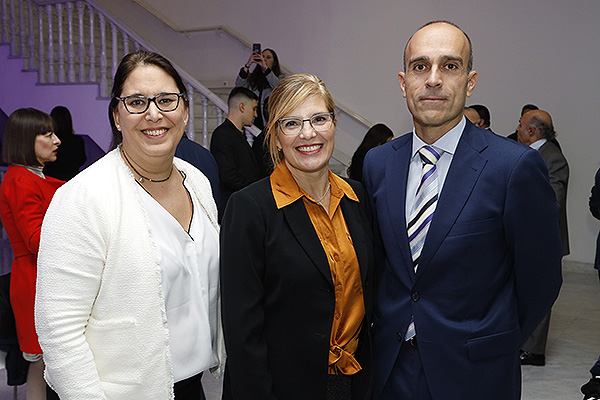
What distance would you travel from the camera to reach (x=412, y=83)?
1803 millimetres

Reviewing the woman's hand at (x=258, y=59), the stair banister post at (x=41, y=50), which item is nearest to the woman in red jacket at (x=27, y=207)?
the woman's hand at (x=258, y=59)

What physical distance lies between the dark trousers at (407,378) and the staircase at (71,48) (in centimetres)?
492

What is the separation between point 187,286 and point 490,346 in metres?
0.91

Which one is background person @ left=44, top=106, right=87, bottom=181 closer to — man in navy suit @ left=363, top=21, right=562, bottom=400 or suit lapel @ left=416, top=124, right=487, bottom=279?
man in navy suit @ left=363, top=21, right=562, bottom=400

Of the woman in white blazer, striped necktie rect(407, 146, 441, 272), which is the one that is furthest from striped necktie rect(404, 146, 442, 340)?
the woman in white blazer

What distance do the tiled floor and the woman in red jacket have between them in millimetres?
863

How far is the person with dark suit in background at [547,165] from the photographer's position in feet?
14.3

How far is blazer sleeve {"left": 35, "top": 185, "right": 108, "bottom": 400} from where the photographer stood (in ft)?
4.83

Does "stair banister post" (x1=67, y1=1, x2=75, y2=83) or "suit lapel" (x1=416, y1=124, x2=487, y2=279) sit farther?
"stair banister post" (x1=67, y1=1, x2=75, y2=83)

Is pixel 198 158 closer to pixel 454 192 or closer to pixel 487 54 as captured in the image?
pixel 454 192

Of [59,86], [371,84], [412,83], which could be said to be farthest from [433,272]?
[371,84]

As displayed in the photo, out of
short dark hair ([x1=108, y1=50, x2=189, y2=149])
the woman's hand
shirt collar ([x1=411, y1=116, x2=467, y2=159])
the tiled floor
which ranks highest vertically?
the woman's hand

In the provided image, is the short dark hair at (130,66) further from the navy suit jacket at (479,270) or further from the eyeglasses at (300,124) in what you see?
the navy suit jacket at (479,270)

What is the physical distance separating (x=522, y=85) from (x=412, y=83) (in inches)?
242
